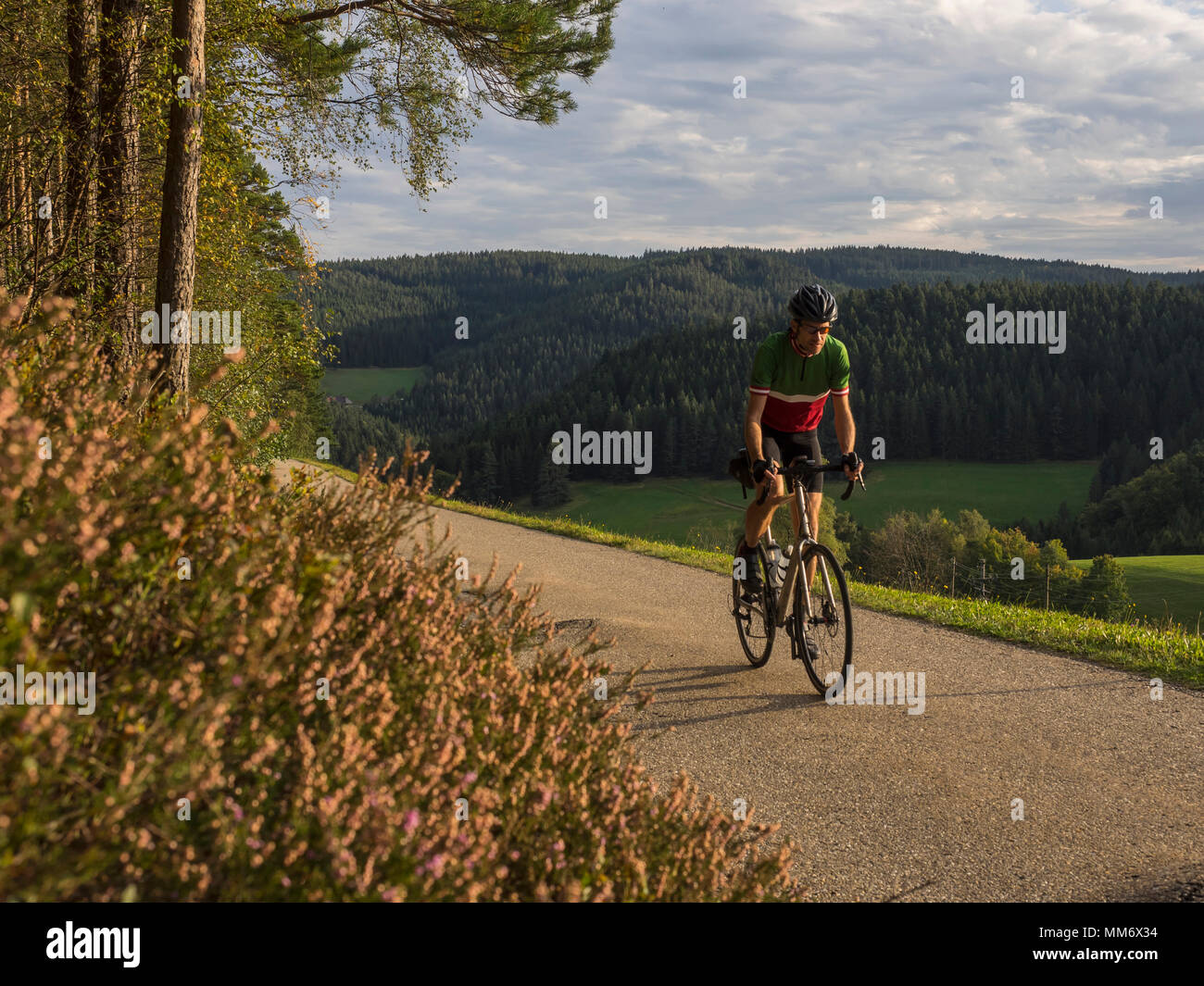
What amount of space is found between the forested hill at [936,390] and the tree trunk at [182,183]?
89.8 meters

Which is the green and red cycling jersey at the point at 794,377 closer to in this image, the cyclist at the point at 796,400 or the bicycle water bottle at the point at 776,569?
the cyclist at the point at 796,400

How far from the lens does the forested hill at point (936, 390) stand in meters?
112

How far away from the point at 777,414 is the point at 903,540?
67219mm

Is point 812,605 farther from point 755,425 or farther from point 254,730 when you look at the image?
point 254,730

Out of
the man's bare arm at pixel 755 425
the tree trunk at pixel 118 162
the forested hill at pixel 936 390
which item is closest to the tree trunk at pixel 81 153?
the tree trunk at pixel 118 162

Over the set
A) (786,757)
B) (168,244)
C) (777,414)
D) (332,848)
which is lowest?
(786,757)

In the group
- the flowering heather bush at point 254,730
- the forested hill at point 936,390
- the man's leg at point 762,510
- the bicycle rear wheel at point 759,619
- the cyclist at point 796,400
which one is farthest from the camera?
the forested hill at point 936,390

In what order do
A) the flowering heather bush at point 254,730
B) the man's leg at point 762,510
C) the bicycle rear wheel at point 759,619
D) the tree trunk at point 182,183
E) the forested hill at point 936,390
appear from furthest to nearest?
the forested hill at point 936,390 → the tree trunk at point 182,183 → the bicycle rear wheel at point 759,619 → the man's leg at point 762,510 → the flowering heather bush at point 254,730

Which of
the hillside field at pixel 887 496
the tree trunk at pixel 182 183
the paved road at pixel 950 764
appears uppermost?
the tree trunk at pixel 182 183

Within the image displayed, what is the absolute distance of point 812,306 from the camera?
5.99 metres

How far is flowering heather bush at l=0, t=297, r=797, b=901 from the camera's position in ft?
6.40

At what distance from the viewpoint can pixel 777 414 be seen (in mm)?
6496
